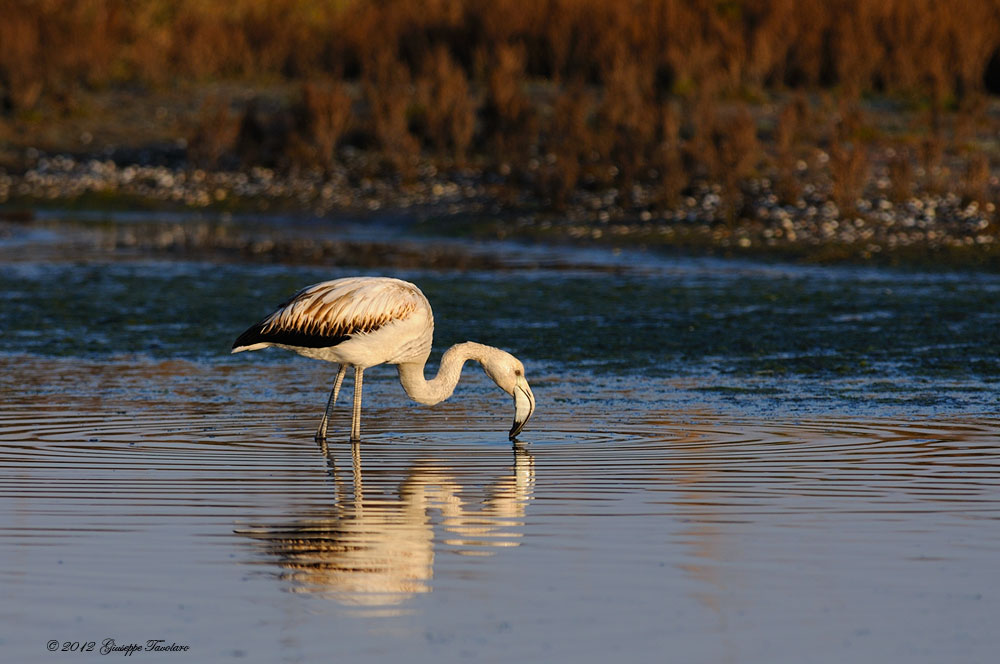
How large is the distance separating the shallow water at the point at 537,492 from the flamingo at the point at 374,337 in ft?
0.86

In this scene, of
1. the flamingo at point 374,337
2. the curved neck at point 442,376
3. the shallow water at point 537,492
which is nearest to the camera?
the shallow water at point 537,492

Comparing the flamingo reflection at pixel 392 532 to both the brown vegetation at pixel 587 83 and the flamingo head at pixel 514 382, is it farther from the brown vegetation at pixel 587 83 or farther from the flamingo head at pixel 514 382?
the brown vegetation at pixel 587 83

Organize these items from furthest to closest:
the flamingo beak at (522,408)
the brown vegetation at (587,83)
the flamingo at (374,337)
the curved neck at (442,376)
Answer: the brown vegetation at (587,83) → the curved neck at (442,376) → the flamingo at (374,337) → the flamingo beak at (522,408)

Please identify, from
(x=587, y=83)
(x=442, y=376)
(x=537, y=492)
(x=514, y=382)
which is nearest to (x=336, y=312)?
(x=442, y=376)

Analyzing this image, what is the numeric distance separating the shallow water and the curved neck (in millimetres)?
241

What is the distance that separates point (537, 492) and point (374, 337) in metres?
1.77

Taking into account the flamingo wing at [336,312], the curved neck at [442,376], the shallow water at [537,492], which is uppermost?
the flamingo wing at [336,312]

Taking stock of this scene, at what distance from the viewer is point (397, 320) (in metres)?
8.71

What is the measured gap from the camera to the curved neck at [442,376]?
8898 mm

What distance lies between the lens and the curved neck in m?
8.90

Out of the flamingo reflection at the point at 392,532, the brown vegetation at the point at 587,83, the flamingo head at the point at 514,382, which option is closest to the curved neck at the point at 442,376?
the flamingo head at the point at 514,382

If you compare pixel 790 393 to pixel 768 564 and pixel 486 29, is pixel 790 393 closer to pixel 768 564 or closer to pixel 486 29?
pixel 768 564

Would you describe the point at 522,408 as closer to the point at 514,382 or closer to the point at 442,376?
the point at 514,382

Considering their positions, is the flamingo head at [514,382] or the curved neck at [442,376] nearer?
the flamingo head at [514,382]
